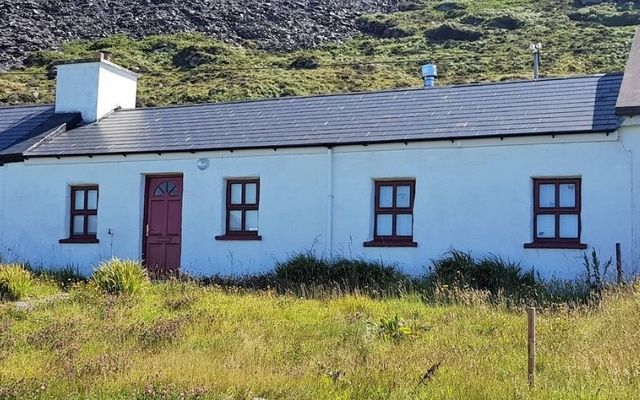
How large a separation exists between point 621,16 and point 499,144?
45.7m

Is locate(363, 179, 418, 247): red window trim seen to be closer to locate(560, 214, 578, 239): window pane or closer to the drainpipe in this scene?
the drainpipe

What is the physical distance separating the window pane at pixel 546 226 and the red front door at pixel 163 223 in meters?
7.84

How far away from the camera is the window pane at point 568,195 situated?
15000 mm

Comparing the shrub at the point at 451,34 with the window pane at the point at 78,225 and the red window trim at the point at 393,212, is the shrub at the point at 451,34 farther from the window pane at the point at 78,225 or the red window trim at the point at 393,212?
the window pane at the point at 78,225

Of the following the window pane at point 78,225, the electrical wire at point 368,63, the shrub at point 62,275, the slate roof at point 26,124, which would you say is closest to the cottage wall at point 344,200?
the window pane at point 78,225

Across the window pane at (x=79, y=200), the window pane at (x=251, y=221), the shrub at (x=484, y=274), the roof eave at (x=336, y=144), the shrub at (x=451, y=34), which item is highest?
the shrub at (x=451, y=34)

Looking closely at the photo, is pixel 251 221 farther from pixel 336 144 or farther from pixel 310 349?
pixel 310 349

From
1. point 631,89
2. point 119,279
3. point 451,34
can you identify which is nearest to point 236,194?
point 119,279

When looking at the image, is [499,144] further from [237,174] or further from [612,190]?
[237,174]

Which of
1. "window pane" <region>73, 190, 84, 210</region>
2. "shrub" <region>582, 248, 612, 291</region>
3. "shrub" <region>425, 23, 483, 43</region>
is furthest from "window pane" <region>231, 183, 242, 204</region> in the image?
"shrub" <region>425, 23, 483, 43</region>

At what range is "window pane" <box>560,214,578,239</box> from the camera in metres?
14.9

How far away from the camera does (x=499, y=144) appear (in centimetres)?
1546

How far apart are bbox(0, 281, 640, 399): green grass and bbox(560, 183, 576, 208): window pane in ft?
10.9

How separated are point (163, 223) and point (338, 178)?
14.2 feet
